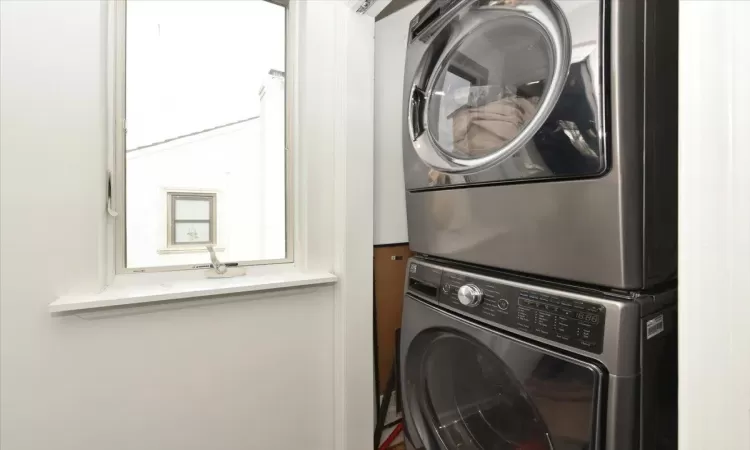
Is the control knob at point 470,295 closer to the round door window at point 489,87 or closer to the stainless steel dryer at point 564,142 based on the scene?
the stainless steel dryer at point 564,142

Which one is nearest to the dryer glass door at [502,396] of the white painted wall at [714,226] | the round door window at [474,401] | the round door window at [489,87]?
the round door window at [474,401]

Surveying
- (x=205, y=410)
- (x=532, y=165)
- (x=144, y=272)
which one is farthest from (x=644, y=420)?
(x=144, y=272)

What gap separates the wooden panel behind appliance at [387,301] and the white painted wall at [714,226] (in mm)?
1071

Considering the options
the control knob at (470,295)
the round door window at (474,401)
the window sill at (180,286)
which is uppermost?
the control knob at (470,295)

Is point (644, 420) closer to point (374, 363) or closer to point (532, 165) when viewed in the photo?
point (532, 165)

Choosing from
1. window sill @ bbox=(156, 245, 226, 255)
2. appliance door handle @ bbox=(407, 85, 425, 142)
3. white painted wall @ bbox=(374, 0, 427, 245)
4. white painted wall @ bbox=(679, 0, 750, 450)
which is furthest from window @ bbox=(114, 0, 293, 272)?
white painted wall @ bbox=(679, 0, 750, 450)

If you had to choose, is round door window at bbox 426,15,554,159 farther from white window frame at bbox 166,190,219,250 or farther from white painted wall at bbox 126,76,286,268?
white window frame at bbox 166,190,219,250

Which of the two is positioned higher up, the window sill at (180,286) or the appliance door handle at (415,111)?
the appliance door handle at (415,111)

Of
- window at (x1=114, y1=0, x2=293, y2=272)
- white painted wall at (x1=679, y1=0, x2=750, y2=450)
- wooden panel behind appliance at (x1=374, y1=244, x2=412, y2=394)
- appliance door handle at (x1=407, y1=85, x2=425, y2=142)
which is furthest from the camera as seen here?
wooden panel behind appliance at (x1=374, y1=244, x2=412, y2=394)

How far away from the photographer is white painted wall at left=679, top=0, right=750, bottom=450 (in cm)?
41

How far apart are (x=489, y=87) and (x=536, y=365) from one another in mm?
685

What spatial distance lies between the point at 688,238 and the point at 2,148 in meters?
1.53

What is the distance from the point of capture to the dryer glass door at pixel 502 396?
23.4 inches

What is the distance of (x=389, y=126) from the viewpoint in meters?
1.49
